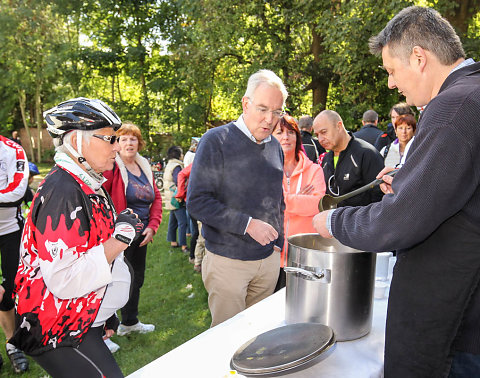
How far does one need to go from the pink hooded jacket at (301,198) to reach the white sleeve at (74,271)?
164 cm

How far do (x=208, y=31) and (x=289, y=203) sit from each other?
9.52m

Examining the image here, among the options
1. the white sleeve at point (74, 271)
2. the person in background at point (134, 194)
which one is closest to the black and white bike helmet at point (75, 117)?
the white sleeve at point (74, 271)

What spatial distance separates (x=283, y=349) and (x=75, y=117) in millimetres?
1228

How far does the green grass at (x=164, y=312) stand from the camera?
335cm

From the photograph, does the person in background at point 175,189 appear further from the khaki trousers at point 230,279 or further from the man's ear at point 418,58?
the man's ear at point 418,58

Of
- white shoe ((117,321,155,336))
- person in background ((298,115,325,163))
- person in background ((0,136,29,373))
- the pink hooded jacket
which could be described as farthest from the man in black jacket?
person in background ((0,136,29,373))

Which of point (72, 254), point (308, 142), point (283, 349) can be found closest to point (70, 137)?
point (72, 254)

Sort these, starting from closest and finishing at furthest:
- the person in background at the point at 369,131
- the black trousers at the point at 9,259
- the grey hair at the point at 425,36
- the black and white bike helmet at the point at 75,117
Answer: the grey hair at the point at 425,36
the black and white bike helmet at the point at 75,117
the black trousers at the point at 9,259
the person in background at the point at 369,131

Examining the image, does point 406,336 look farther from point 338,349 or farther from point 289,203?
point 289,203

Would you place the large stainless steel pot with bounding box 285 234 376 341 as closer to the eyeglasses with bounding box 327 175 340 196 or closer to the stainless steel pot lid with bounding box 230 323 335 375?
the stainless steel pot lid with bounding box 230 323 335 375

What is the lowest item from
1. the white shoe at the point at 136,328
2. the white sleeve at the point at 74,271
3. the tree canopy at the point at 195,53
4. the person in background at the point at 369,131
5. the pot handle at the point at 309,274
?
the white shoe at the point at 136,328

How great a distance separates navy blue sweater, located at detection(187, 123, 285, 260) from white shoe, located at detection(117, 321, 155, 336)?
192 cm

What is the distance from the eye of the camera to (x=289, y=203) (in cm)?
290

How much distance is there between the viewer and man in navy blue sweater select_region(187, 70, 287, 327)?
7.16 feet
